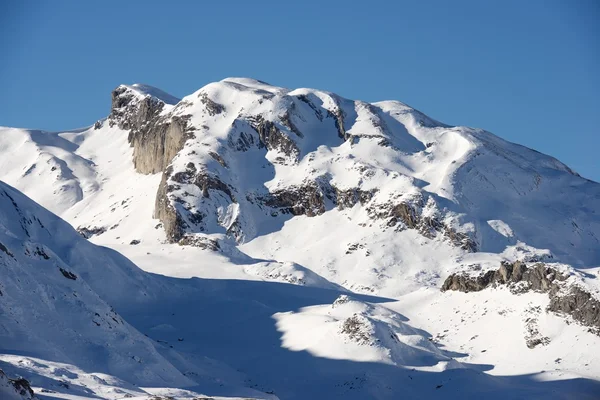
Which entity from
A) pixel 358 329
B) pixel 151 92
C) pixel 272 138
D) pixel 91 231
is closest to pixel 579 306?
pixel 358 329

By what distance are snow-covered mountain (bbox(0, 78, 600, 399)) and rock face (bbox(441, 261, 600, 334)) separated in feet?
0.71

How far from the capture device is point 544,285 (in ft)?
283

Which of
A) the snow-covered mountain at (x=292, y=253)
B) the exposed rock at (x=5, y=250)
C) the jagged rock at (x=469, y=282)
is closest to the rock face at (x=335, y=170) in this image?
the snow-covered mountain at (x=292, y=253)

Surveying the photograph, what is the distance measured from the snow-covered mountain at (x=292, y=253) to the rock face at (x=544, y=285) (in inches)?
8.5

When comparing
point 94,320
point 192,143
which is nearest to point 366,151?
point 192,143

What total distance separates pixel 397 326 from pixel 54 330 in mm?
35078

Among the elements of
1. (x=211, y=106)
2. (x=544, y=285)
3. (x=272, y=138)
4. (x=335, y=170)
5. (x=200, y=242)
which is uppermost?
(x=211, y=106)

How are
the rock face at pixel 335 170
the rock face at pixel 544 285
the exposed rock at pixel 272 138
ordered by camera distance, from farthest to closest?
the exposed rock at pixel 272 138
the rock face at pixel 335 170
the rock face at pixel 544 285

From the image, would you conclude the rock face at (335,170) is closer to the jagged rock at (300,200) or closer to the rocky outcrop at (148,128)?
the jagged rock at (300,200)

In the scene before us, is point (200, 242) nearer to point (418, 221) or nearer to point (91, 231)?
point (91, 231)

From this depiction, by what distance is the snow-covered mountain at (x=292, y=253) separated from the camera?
63594 mm

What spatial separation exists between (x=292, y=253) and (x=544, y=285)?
48.6m

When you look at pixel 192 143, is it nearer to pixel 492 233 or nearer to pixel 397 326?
pixel 492 233

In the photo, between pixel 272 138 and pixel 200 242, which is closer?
pixel 200 242
